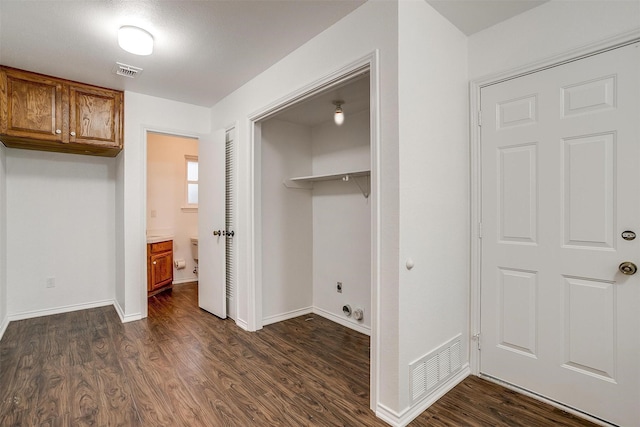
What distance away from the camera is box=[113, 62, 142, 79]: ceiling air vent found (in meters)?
2.81

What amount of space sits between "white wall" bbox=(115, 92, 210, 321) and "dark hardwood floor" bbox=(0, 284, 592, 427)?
0.36 m

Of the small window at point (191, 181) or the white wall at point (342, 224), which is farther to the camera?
the small window at point (191, 181)

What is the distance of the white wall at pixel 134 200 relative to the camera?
345 cm

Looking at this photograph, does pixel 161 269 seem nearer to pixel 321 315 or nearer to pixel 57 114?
pixel 57 114

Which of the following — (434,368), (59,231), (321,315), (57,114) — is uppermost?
(57,114)

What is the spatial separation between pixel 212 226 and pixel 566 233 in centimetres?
330

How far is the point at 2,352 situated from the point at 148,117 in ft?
8.48

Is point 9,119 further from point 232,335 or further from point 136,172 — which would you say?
point 232,335

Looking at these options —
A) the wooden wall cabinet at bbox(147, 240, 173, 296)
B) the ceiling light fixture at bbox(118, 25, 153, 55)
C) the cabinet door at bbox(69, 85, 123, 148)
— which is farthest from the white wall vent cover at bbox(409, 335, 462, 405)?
the wooden wall cabinet at bbox(147, 240, 173, 296)

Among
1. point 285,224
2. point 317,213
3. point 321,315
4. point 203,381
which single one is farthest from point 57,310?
point 317,213

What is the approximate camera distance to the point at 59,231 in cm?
369

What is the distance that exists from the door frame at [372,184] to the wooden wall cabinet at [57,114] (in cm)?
157

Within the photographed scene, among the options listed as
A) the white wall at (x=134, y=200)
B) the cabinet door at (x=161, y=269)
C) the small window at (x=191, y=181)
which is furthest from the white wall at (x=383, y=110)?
the small window at (x=191, y=181)

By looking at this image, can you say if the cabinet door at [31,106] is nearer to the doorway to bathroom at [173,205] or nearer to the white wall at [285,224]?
the doorway to bathroom at [173,205]
